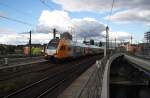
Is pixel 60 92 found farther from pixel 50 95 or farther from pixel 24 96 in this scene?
pixel 24 96

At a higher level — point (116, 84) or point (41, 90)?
point (41, 90)

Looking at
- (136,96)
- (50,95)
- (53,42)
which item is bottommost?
(136,96)

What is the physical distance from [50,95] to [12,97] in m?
2.11

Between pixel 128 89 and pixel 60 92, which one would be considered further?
pixel 128 89

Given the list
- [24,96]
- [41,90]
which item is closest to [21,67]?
[41,90]

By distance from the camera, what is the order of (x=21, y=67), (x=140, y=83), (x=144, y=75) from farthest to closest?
1. (x=144, y=75)
2. (x=140, y=83)
3. (x=21, y=67)

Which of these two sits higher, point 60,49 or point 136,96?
point 60,49

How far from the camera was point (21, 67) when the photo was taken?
33469mm

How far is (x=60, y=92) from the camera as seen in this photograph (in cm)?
1711

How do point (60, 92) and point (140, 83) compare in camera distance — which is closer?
point (60, 92)

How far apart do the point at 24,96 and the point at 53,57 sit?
24.7 meters

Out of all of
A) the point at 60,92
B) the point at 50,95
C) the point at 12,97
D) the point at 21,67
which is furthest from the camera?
the point at 21,67

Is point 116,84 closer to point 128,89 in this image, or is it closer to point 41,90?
point 128,89

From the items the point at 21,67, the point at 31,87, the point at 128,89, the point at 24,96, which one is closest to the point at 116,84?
the point at 128,89
